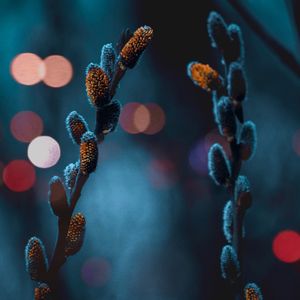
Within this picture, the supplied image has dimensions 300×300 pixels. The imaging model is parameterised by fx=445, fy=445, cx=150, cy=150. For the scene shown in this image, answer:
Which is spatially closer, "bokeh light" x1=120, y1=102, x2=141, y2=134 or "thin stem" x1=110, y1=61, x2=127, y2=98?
"thin stem" x1=110, y1=61, x2=127, y2=98

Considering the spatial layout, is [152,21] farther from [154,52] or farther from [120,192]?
[120,192]

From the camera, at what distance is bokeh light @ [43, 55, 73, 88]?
0.88 meters

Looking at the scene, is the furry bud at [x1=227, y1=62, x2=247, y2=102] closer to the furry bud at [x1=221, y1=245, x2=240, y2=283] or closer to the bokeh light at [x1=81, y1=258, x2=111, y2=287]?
the furry bud at [x1=221, y1=245, x2=240, y2=283]

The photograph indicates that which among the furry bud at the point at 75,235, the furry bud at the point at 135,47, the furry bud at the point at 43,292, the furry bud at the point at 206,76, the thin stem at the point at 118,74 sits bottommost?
the furry bud at the point at 43,292

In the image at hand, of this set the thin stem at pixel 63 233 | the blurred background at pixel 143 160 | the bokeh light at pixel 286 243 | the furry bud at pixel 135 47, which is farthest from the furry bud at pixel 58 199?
the bokeh light at pixel 286 243

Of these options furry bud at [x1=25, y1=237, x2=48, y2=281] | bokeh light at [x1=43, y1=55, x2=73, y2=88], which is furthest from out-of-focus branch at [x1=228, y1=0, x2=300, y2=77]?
furry bud at [x1=25, y1=237, x2=48, y2=281]

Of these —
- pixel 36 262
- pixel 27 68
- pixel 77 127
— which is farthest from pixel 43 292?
pixel 27 68

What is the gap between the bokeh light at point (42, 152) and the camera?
85 cm

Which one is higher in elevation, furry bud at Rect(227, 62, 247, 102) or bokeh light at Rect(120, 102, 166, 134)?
bokeh light at Rect(120, 102, 166, 134)

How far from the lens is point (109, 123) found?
38cm

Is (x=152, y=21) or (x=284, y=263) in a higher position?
(x=152, y=21)

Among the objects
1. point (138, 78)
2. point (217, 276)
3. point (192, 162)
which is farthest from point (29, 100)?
point (217, 276)

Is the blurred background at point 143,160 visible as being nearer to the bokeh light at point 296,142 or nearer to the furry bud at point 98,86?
the bokeh light at point 296,142

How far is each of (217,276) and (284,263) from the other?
14 cm
